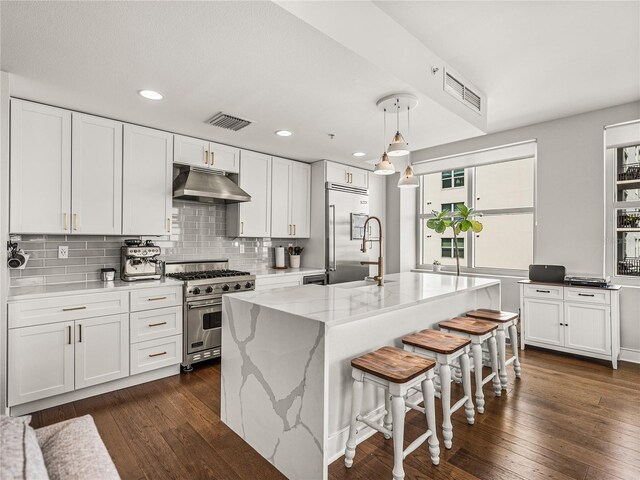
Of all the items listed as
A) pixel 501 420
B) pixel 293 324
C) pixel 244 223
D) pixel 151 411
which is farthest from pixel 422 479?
pixel 244 223

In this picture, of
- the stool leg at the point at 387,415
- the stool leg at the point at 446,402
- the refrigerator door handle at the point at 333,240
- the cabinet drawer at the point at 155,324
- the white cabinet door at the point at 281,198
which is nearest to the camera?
the stool leg at the point at 446,402

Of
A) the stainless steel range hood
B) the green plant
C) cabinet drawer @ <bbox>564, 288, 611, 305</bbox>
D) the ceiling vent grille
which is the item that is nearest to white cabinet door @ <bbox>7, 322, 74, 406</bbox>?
the stainless steel range hood

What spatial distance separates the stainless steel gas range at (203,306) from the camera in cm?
331

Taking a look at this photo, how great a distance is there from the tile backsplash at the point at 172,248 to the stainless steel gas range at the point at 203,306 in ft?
1.09

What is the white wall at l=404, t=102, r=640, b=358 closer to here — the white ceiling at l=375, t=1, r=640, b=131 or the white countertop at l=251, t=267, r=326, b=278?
the white ceiling at l=375, t=1, r=640, b=131

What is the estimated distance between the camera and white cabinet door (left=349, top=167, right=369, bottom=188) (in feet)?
16.6

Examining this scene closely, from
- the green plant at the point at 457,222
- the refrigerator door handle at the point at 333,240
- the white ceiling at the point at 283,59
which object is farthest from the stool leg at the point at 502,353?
the refrigerator door handle at the point at 333,240

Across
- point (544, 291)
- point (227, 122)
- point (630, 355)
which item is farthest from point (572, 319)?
point (227, 122)

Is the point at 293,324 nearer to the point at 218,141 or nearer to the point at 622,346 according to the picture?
the point at 218,141

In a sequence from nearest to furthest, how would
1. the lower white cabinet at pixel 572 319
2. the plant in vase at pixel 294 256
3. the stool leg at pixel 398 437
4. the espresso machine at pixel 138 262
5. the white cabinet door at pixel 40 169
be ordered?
the stool leg at pixel 398 437 < the white cabinet door at pixel 40 169 < the espresso machine at pixel 138 262 < the lower white cabinet at pixel 572 319 < the plant in vase at pixel 294 256

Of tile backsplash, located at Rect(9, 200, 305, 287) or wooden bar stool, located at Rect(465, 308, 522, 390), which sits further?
tile backsplash, located at Rect(9, 200, 305, 287)

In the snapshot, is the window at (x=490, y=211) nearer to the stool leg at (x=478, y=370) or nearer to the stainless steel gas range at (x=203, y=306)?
the stool leg at (x=478, y=370)

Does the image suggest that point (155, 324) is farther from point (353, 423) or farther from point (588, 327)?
point (588, 327)

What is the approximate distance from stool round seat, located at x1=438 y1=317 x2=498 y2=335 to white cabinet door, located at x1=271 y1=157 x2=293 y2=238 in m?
2.48
